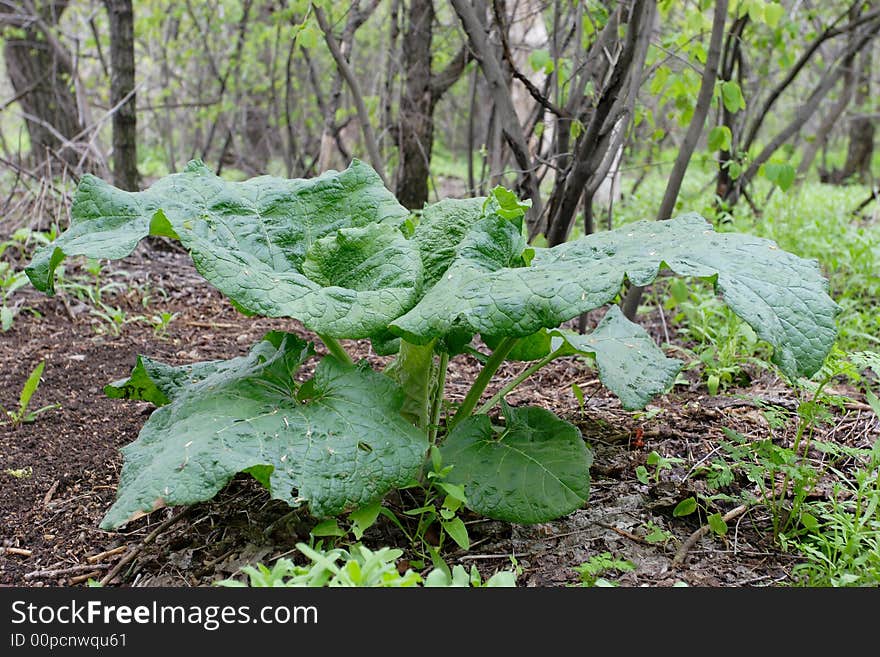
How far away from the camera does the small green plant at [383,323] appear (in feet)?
4.92

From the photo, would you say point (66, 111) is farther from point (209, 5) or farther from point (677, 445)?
point (677, 445)

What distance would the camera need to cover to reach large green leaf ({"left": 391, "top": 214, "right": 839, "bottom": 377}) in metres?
→ 1.47

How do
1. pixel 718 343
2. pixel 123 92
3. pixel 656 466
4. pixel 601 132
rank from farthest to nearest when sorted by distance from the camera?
1. pixel 123 92
2. pixel 718 343
3. pixel 601 132
4. pixel 656 466

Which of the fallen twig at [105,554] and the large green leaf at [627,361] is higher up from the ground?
the large green leaf at [627,361]

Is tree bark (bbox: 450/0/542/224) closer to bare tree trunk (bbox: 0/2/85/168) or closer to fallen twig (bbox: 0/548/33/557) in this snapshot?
fallen twig (bbox: 0/548/33/557)

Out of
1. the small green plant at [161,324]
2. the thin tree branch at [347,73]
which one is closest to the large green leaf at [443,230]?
the thin tree branch at [347,73]

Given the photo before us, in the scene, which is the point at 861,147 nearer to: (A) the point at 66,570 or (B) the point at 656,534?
(B) the point at 656,534

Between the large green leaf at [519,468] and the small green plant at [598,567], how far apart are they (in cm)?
12

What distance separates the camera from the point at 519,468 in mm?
1754

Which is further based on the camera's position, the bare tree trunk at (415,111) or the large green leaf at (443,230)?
the bare tree trunk at (415,111)

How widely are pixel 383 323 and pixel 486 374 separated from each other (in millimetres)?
392

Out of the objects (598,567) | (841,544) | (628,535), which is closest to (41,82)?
(628,535)

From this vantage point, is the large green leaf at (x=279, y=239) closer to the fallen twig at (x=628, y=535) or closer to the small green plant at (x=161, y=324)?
the fallen twig at (x=628, y=535)

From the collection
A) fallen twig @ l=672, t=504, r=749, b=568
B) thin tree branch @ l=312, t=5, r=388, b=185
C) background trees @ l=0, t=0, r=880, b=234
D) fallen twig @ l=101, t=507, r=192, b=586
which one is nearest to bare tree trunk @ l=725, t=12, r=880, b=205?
background trees @ l=0, t=0, r=880, b=234
